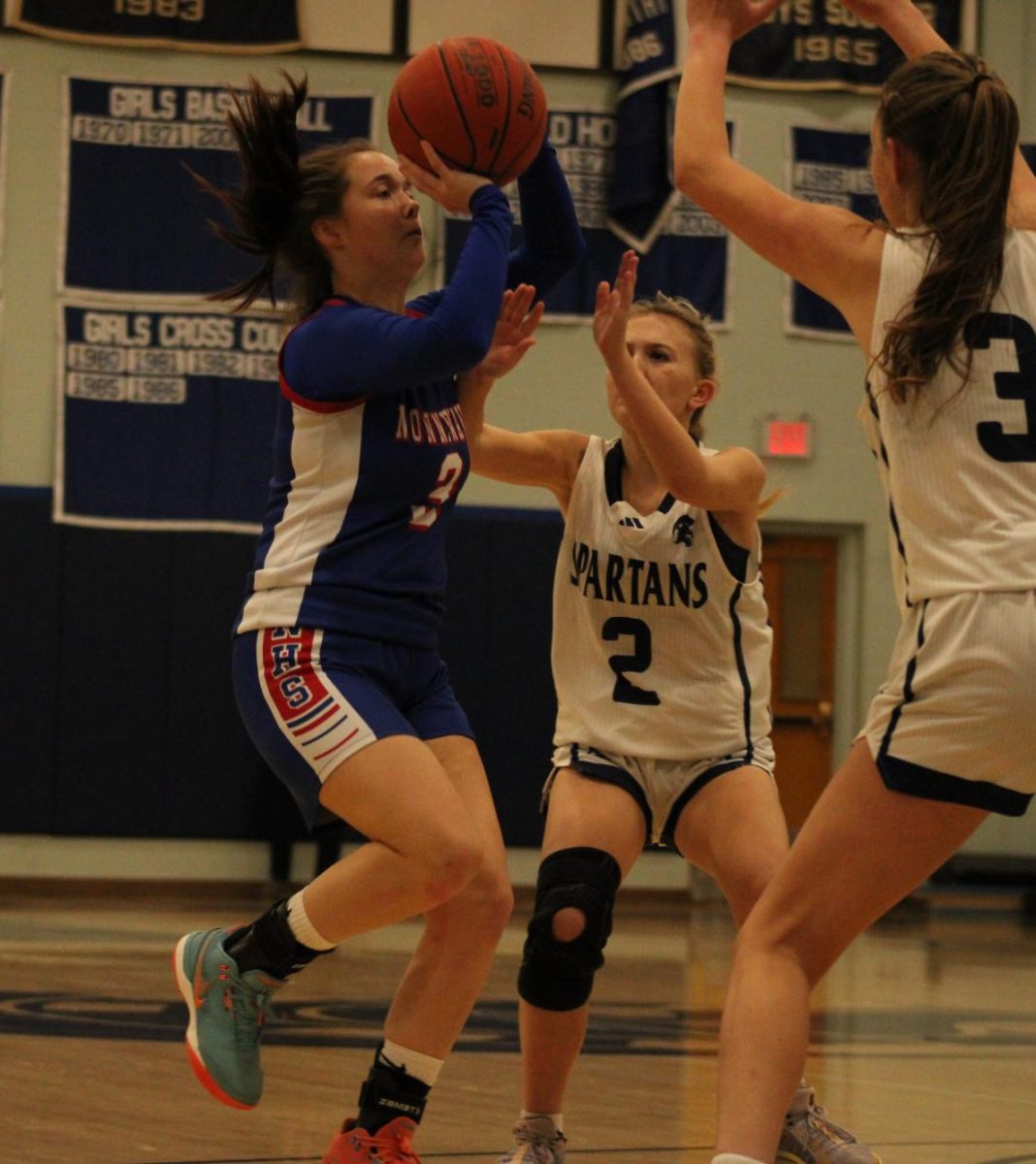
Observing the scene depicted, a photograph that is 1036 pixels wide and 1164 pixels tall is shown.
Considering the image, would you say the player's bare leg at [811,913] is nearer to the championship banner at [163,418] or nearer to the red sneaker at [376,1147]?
the red sneaker at [376,1147]

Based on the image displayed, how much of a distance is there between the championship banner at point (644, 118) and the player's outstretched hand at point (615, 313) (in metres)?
8.42

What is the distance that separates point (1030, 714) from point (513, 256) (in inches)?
71.1

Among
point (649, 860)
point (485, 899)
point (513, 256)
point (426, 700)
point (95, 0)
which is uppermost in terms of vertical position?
point (95, 0)

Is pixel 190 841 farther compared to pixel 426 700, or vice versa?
pixel 190 841

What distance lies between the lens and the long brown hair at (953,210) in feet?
9.17

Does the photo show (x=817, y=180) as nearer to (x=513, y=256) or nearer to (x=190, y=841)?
(x=190, y=841)

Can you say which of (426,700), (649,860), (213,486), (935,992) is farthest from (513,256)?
(649,860)

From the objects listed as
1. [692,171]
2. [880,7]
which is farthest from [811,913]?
[880,7]

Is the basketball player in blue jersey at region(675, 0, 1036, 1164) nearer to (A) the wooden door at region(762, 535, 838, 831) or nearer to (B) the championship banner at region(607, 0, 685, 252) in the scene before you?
(B) the championship banner at region(607, 0, 685, 252)

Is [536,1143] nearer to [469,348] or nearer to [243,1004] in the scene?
[243,1004]

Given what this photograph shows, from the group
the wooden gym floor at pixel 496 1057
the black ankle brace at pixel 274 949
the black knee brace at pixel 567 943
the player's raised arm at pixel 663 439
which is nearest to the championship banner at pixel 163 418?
the wooden gym floor at pixel 496 1057

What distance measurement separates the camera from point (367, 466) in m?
3.51

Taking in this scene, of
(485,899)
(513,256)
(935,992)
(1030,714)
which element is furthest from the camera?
(935,992)

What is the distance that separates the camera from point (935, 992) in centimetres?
803
